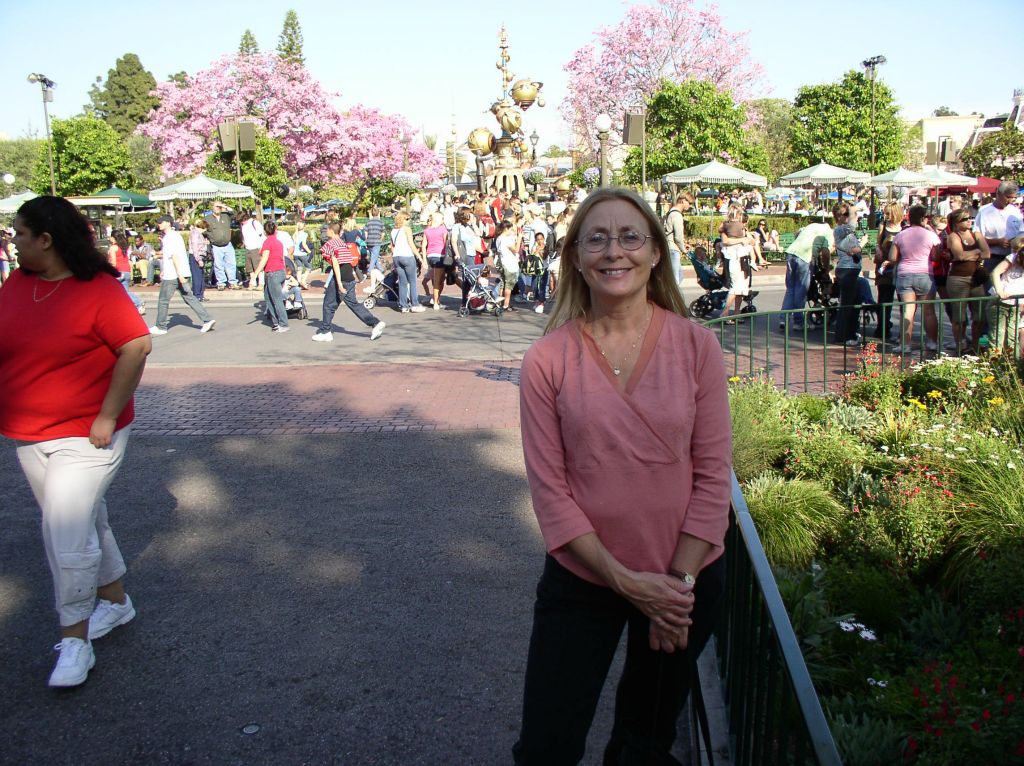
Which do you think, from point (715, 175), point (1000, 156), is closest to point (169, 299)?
point (715, 175)

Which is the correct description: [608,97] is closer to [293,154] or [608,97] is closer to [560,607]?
[293,154]

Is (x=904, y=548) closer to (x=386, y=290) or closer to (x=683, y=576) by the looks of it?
(x=683, y=576)

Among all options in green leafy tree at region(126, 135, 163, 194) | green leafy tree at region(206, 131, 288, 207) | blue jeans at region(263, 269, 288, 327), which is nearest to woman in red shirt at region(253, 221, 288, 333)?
blue jeans at region(263, 269, 288, 327)

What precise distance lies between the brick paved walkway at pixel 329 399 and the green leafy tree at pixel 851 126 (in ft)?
109

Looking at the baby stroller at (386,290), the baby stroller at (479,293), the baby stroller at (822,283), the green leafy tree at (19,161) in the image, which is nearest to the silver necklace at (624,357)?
the baby stroller at (822,283)

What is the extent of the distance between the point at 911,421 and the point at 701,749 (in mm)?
3139

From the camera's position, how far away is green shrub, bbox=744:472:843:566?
436 cm

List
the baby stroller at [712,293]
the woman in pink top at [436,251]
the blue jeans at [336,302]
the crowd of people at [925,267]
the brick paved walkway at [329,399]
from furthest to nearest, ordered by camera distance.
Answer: the woman in pink top at [436,251] → the baby stroller at [712,293] → the blue jeans at [336,302] → the crowd of people at [925,267] → the brick paved walkway at [329,399]

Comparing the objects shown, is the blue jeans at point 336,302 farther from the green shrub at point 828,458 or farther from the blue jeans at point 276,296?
the green shrub at point 828,458

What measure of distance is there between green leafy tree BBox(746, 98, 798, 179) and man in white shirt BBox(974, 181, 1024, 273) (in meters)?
34.2

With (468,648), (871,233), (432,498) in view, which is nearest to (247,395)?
(432,498)

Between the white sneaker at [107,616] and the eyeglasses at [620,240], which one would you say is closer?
the eyeglasses at [620,240]

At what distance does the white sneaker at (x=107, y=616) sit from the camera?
4.07m

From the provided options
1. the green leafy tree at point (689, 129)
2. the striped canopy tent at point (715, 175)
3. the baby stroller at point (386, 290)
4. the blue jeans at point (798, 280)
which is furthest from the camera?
the green leafy tree at point (689, 129)
